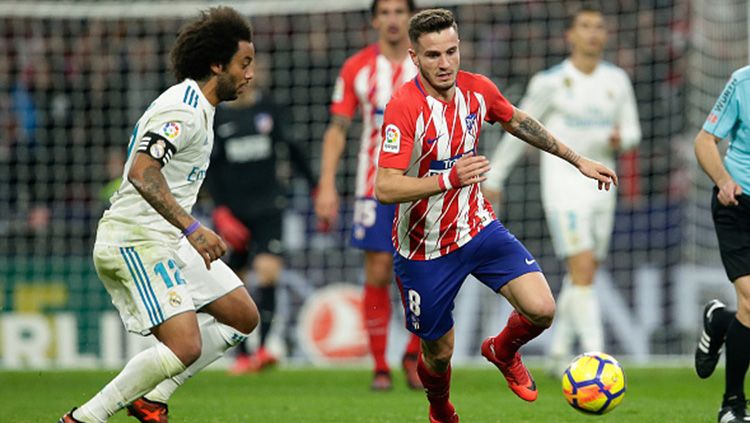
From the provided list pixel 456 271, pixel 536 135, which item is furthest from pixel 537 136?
pixel 456 271

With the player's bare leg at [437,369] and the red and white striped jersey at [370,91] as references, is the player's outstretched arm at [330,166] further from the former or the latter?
the player's bare leg at [437,369]

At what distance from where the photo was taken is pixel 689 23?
13461 mm

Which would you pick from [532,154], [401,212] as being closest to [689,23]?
[532,154]

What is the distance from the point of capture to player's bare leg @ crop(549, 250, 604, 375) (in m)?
9.57

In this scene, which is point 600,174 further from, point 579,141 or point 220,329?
point 579,141

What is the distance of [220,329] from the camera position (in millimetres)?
6527

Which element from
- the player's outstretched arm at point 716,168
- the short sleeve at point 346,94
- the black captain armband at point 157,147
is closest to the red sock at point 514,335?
the player's outstretched arm at point 716,168

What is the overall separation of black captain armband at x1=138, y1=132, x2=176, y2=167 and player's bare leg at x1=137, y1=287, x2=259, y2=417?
39.1 inches

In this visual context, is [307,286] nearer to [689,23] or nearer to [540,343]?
[540,343]

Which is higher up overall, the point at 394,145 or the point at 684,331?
the point at 394,145

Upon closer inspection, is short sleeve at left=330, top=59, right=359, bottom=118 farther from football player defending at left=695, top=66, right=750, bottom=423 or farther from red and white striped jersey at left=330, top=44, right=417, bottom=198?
football player defending at left=695, top=66, right=750, bottom=423

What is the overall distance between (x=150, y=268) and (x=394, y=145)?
1.25m

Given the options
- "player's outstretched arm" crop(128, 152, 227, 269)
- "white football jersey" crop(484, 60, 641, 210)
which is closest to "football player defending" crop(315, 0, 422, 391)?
"white football jersey" crop(484, 60, 641, 210)

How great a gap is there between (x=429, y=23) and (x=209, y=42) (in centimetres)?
104
